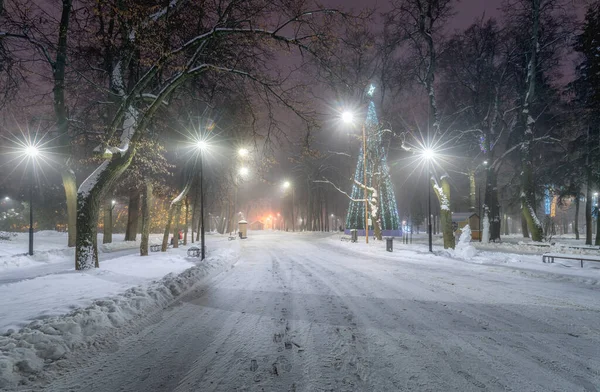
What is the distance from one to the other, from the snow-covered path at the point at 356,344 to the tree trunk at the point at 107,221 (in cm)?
2111

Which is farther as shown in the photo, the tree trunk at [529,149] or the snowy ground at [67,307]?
the tree trunk at [529,149]

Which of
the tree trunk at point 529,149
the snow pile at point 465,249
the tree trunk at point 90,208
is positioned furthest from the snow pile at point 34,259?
the tree trunk at point 529,149

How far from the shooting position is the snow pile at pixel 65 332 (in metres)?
3.26

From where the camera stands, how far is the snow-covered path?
10.1 feet

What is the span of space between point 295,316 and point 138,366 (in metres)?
2.61

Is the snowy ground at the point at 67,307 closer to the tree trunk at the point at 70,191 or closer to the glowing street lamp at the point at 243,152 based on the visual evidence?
the tree trunk at the point at 70,191

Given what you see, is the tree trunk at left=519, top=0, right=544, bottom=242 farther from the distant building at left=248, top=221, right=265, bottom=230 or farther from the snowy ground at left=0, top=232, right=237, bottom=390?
the distant building at left=248, top=221, right=265, bottom=230

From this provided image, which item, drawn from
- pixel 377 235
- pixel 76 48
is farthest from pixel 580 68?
pixel 76 48

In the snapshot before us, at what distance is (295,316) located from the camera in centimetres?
527

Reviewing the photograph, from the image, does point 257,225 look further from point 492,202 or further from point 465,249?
point 465,249

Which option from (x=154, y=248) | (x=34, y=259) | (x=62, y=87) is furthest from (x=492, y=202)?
(x=34, y=259)

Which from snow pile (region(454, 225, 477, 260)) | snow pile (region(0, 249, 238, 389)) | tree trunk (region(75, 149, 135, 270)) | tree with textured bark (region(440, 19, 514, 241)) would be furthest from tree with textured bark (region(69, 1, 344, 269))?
tree with textured bark (region(440, 19, 514, 241))

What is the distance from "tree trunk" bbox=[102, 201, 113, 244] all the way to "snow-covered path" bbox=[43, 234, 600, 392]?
21.1 m

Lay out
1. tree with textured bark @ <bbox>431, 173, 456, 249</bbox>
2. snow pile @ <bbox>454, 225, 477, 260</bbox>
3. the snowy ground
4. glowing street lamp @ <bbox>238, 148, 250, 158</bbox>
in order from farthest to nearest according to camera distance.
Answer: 1. glowing street lamp @ <bbox>238, 148, 250, 158</bbox>
2. tree with textured bark @ <bbox>431, 173, 456, 249</bbox>
3. snow pile @ <bbox>454, 225, 477, 260</bbox>
4. the snowy ground
